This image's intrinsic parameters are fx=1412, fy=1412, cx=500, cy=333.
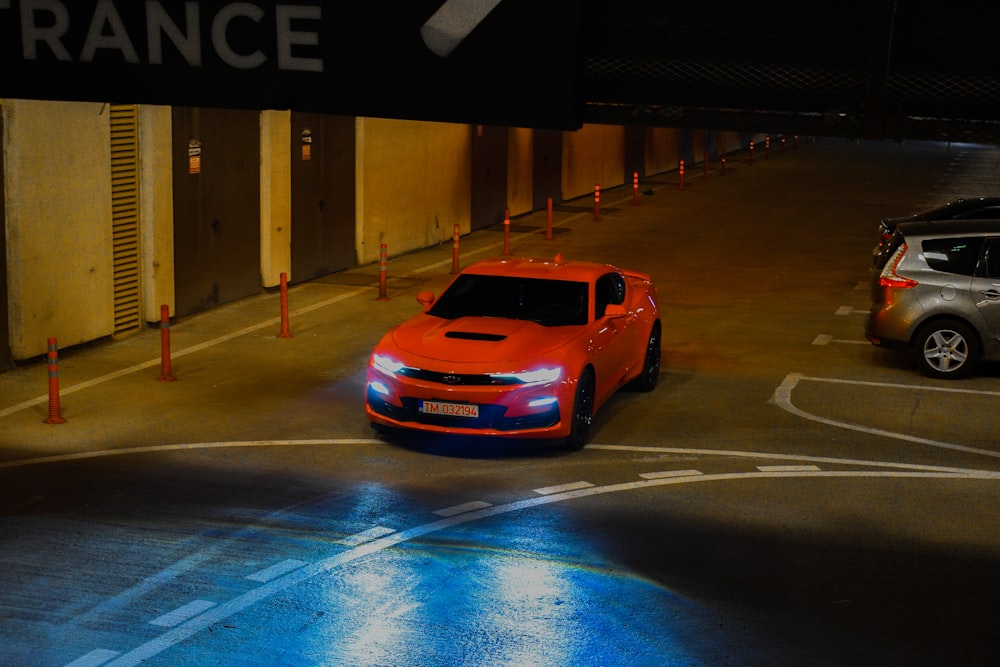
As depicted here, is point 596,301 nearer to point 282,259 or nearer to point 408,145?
point 282,259

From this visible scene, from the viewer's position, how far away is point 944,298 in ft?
51.7

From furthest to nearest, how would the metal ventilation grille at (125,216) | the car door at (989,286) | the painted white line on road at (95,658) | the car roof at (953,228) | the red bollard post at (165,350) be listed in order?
the metal ventilation grille at (125,216) → the car roof at (953,228) → the car door at (989,286) → the red bollard post at (165,350) → the painted white line on road at (95,658)

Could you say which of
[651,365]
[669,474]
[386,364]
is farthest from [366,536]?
[651,365]

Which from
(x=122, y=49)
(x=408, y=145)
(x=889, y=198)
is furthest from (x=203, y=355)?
(x=889, y=198)

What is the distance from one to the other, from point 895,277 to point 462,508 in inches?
286

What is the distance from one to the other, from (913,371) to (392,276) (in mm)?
9535

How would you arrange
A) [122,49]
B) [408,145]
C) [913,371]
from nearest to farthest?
[122,49] → [913,371] → [408,145]

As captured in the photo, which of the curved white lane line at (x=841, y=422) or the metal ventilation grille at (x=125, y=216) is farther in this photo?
the metal ventilation grille at (x=125, y=216)

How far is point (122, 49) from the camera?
13.0 metres

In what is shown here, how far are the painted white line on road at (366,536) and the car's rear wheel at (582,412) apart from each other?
8.67ft

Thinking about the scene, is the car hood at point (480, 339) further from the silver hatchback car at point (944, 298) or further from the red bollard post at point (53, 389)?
the silver hatchback car at point (944, 298)

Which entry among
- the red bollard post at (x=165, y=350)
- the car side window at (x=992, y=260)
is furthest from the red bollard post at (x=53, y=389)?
the car side window at (x=992, y=260)

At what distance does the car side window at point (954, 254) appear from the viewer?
15.8 metres

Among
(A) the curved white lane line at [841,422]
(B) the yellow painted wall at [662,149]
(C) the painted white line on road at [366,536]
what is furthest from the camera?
(B) the yellow painted wall at [662,149]
